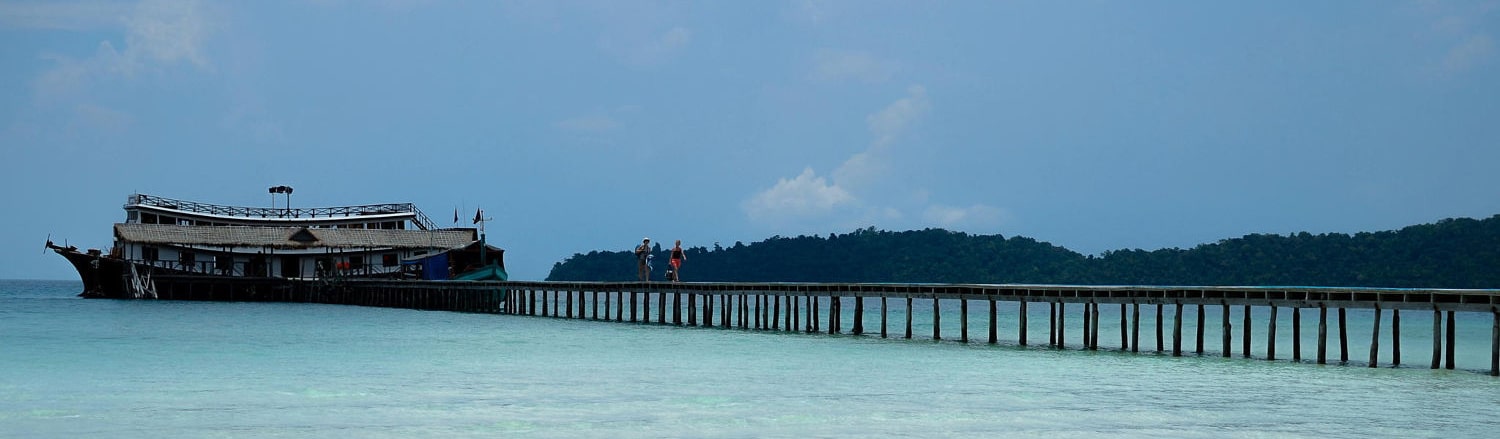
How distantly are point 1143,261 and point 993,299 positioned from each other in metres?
119

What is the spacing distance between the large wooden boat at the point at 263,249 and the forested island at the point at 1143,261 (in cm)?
7109

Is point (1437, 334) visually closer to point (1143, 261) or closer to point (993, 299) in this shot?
point (993, 299)

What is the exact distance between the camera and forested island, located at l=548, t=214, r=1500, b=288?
11825cm

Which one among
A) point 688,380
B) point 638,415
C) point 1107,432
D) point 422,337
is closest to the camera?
point 1107,432

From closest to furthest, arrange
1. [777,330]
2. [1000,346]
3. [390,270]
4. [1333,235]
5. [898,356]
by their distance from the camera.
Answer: [898,356] → [1000,346] → [777,330] → [390,270] → [1333,235]

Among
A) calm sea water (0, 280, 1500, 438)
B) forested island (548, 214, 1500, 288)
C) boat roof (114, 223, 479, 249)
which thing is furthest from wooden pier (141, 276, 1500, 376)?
forested island (548, 214, 1500, 288)

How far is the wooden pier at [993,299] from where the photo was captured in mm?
28875

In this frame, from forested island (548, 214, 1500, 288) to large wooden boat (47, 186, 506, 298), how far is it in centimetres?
7109

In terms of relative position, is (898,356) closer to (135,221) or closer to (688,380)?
(688,380)

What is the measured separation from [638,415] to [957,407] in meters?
4.45

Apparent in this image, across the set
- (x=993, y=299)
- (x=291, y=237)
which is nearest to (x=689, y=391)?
(x=993, y=299)

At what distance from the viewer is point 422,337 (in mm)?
42500

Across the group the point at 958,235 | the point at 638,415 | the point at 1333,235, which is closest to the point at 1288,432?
the point at 638,415

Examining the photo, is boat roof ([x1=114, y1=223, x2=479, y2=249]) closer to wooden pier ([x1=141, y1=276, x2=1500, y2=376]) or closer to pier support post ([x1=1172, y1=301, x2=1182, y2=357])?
wooden pier ([x1=141, y1=276, x2=1500, y2=376])
